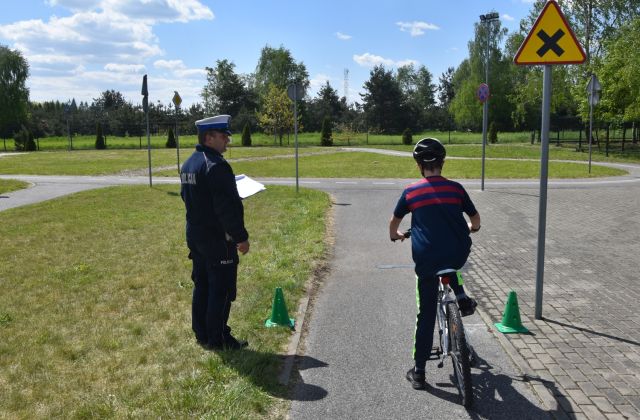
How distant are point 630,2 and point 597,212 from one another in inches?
1333

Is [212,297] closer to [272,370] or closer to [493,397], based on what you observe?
[272,370]

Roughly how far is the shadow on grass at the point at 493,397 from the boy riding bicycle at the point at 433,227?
414 mm

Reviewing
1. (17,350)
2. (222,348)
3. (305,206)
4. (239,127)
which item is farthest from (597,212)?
(239,127)

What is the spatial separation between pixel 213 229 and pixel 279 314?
1266 millimetres

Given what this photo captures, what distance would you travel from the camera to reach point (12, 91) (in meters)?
64.8

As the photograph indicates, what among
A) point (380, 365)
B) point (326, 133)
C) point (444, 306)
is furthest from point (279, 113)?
point (444, 306)

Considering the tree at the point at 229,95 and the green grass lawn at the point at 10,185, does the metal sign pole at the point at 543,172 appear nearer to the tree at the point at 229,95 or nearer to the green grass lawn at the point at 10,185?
the green grass lawn at the point at 10,185

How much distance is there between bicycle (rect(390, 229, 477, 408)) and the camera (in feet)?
12.0

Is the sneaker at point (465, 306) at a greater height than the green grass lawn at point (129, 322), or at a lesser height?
greater

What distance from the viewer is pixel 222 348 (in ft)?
15.5

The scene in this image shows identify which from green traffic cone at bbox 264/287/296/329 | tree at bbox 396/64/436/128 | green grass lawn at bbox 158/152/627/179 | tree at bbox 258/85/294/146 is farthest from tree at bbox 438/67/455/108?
green traffic cone at bbox 264/287/296/329

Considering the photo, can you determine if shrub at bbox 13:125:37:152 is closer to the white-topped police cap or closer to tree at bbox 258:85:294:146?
tree at bbox 258:85:294:146

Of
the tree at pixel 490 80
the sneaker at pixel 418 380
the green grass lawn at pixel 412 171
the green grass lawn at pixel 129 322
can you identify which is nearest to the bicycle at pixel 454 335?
the sneaker at pixel 418 380

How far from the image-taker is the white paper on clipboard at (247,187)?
4828 millimetres
